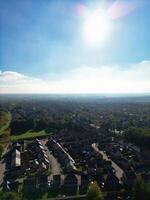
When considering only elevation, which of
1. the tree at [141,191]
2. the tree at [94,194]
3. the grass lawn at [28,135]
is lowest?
the grass lawn at [28,135]

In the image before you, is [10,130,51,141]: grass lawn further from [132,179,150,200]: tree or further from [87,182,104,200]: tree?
[132,179,150,200]: tree

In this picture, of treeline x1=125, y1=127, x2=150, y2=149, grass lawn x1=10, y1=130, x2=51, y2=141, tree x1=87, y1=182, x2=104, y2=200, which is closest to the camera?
tree x1=87, y1=182, x2=104, y2=200

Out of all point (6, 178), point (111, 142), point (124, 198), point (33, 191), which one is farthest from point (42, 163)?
point (111, 142)

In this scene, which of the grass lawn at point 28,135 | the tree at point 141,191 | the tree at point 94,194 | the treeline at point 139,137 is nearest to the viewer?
the tree at point 141,191

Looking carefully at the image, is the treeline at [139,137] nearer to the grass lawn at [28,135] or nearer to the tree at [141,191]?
the grass lawn at [28,135]

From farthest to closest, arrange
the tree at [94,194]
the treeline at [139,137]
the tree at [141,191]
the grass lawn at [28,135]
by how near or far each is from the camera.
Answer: the grass lawn at [28,135], the treeline at [139,137], the tree at [94,194], the tree at [141,191]

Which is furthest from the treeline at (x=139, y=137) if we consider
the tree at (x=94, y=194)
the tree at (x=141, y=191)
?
the tree at (x=94, y=194)

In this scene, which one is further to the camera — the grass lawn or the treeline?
the grass lawn

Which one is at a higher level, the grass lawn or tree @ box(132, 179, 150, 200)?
tree @ box(132, 179, 150, 200)

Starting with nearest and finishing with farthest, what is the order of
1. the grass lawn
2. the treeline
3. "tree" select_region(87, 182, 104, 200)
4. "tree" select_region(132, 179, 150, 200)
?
"tree" select_region(132, 179, 150, 200), "tree" select_region(87, 182, 104, 200), the treeline, the grass lawn

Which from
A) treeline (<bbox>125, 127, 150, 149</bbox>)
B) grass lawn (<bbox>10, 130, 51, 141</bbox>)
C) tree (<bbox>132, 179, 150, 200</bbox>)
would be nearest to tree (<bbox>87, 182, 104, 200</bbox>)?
tree (<bbox>132, 179, 150, 200</bbox>)

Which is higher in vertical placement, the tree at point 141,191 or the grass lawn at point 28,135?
the tree at point 141,191
